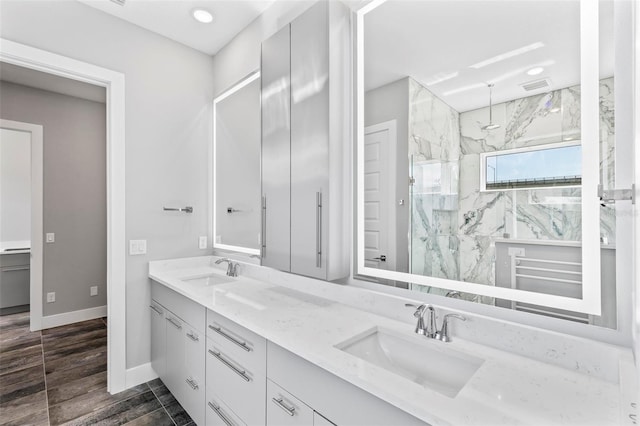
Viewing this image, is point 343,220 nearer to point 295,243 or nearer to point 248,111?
point 295,243

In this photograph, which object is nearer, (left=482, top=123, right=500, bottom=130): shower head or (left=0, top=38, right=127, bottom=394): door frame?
(left=482, top=123, right=500, bottom=130): shower head

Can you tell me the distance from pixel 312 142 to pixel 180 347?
1.56 meters

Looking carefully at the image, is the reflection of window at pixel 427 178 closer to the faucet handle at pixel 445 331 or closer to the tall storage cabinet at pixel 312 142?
the tall storage cabinet at pixel 312 142

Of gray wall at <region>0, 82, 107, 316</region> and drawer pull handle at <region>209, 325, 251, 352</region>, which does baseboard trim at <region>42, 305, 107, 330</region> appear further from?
drawer pull handle at <region>209, 325, 251, 352</region>

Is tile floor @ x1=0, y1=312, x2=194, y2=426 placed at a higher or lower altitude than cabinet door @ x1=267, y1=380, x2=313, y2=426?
lower

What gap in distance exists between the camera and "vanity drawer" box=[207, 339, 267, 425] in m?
1.32

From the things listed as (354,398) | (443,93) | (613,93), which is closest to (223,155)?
(443,93)

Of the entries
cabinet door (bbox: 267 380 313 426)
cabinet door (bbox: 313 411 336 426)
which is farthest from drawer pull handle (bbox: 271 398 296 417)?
cabinet door (bbox: 313 411 336 426)

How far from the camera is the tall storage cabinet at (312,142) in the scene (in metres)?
1.58

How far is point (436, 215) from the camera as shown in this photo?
4.45 ft

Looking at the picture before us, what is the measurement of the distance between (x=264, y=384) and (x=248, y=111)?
1.97 m

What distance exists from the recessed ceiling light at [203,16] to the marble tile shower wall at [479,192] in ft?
5.75

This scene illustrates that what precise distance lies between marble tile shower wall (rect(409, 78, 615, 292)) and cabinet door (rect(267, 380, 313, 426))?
75cm

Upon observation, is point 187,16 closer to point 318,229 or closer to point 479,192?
point 318,229
